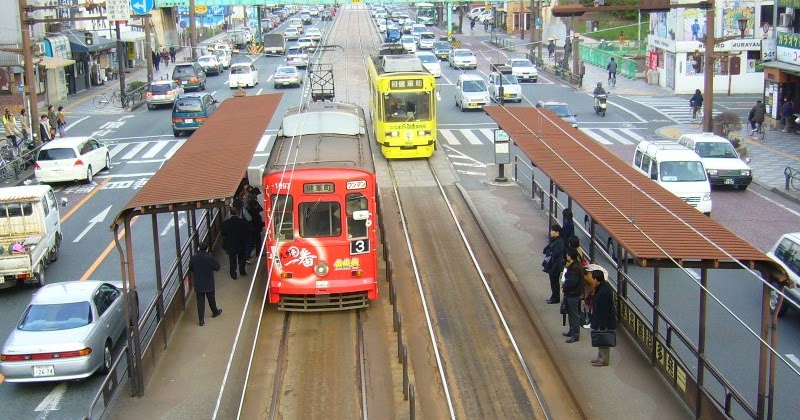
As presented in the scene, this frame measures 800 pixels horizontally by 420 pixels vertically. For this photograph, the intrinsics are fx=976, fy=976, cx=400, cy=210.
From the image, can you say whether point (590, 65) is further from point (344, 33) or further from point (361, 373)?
point (361, 373)

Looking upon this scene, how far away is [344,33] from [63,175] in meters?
62.6

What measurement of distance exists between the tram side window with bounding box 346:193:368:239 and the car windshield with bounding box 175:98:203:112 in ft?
87.0

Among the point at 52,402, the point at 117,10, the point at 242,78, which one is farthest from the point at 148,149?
the point at 52,402

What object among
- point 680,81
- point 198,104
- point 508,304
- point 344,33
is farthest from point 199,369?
point 344,33

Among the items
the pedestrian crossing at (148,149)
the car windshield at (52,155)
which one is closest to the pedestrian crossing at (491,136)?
the pedestrian crossing at (148,149)

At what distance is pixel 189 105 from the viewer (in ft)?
140

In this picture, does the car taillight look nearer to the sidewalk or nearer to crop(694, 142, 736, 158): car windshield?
the sidewalk

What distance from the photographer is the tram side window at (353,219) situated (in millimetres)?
17438

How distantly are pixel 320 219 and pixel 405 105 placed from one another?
49.8ft

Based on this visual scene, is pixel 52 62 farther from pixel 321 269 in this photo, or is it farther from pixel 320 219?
pixel 321 269

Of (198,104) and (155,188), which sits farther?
(198,104)

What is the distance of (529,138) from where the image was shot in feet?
70.8

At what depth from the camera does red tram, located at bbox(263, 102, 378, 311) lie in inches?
681

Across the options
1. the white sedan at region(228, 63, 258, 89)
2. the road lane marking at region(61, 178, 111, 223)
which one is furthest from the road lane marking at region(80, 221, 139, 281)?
the white sedan at region(228, 63, 258, 89)
